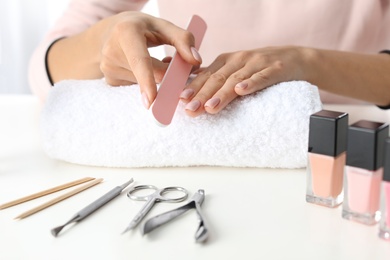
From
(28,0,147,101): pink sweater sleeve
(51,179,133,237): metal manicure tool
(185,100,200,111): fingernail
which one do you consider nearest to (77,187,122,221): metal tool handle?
(51,179,133,237): metal manicure tool

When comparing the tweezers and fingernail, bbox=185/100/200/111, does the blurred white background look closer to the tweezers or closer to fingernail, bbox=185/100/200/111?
fingernail, bbox=185/100/200/111

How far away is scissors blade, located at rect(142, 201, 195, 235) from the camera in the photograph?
379mm

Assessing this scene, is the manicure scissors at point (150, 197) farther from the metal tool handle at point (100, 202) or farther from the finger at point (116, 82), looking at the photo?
the finger at point (116, 82)

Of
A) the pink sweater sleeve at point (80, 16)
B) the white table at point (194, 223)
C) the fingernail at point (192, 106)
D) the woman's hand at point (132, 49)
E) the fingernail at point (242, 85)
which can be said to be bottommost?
the white table at point (194, 223)

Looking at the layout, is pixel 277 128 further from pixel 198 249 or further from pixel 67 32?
pixel 67 32

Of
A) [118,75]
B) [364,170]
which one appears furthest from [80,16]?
[364,170]

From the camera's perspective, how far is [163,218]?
1.29 ft

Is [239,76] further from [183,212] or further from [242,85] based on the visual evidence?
[183,212]

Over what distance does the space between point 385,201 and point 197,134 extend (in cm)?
20

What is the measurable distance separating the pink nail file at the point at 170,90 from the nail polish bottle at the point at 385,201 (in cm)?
22

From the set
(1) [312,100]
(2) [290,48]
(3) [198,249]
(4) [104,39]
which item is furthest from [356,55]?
(3) [198,249]

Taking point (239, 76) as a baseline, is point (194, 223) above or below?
below

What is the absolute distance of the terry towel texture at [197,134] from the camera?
1.65 feet

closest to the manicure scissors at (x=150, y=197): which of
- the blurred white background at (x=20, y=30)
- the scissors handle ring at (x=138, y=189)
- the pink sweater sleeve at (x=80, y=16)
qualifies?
the scissors handle ring at (x=138, y=189)
